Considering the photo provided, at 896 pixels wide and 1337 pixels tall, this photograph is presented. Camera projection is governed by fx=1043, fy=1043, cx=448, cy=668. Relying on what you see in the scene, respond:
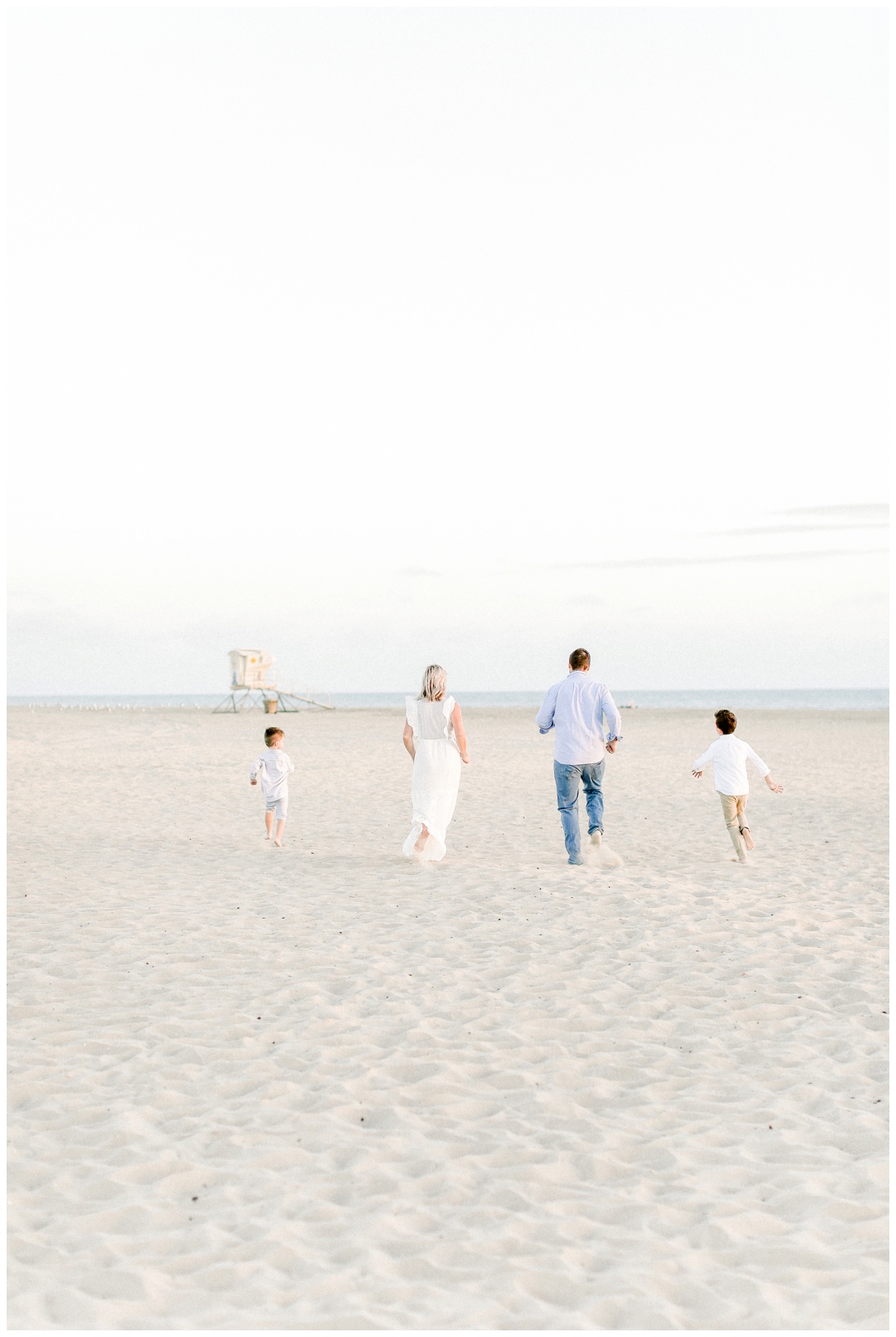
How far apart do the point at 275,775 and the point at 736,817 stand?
470cm

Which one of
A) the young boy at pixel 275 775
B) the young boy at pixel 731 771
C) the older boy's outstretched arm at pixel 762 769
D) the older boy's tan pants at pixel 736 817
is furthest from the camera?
the young boy at pixel 275 775

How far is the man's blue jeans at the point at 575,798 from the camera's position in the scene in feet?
32.6

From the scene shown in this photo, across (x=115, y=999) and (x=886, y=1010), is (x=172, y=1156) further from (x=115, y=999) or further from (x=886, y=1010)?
(x=886, y=1010)

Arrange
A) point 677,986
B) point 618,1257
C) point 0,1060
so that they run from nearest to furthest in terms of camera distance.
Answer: point 618,1257 < point 0,1060 < point 677,986

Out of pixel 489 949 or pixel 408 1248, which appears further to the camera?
pixel 489 949

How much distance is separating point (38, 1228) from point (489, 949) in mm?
3762

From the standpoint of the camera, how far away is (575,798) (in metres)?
9.94

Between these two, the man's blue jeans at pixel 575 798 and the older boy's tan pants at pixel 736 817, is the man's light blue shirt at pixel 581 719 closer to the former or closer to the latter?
the man's blue jeans at pixel 575 798

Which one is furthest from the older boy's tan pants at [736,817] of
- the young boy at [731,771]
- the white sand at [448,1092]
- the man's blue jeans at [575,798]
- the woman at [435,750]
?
the woman at [435,750]

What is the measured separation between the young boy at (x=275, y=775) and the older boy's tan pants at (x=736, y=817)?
14.5 ft

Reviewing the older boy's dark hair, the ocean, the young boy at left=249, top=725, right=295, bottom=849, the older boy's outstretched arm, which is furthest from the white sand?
the ocean

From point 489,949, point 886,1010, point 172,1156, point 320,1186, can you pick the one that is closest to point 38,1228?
point 172,1156

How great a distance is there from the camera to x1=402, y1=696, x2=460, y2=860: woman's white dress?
9.79 metres

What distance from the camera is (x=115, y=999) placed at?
239 inches
